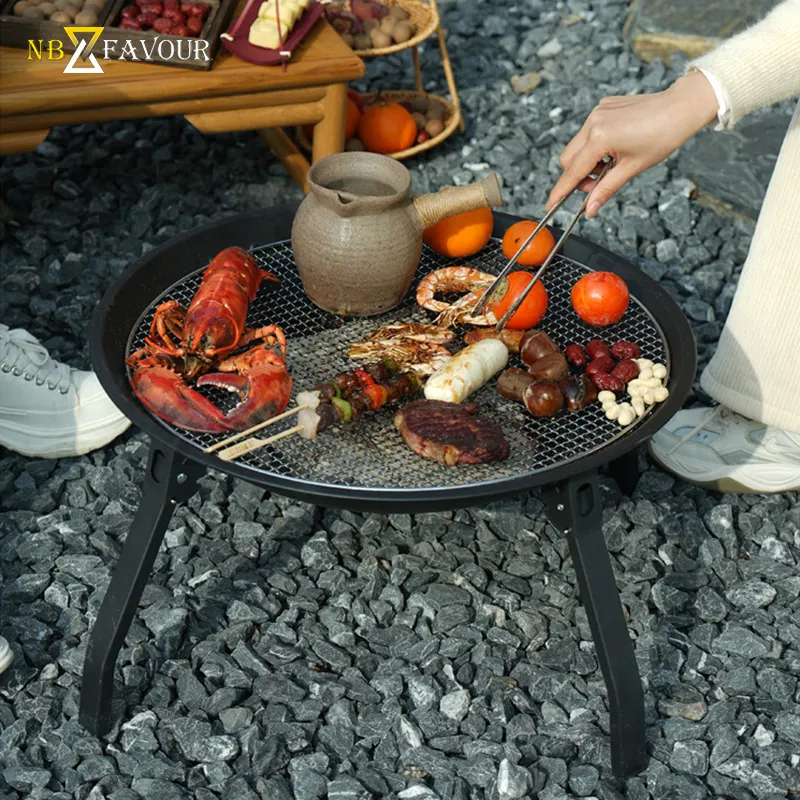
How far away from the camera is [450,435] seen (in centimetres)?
265

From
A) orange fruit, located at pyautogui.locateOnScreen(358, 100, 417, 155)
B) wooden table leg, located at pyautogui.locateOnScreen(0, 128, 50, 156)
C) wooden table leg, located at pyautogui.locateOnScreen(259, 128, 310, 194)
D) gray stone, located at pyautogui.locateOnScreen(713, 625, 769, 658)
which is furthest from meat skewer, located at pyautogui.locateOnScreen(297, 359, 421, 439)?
orange fruit, located at pyautogui.locateOnScreen(358, 100, 417, 155)

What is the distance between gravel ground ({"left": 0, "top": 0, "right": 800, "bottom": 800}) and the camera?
285cm

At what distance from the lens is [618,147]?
2660 millimetres

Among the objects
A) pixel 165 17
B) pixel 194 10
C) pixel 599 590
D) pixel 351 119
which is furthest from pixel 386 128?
pixel 599 590

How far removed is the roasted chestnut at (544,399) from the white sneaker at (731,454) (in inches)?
45.0

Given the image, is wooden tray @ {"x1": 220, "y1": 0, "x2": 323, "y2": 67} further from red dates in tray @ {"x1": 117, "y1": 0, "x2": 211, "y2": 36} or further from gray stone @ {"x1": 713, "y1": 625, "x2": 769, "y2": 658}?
gray stone @ {"x1": 713, "y1": 625, "x2": 769, "y2": 658}

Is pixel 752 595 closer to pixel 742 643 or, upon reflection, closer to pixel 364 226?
pixel 742 643

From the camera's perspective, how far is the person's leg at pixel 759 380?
3.39 metres

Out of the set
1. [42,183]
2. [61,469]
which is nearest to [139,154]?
[42,183]

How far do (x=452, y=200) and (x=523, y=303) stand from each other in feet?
1.18

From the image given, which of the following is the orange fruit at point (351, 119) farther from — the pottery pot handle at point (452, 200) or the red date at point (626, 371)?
the red date at point (626, 371)

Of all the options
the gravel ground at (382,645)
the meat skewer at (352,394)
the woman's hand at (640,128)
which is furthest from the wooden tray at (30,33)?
the woman's hand at (640,128)

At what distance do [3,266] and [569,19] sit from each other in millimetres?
4098

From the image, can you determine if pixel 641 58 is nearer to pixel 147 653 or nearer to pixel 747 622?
pixel 747 622
